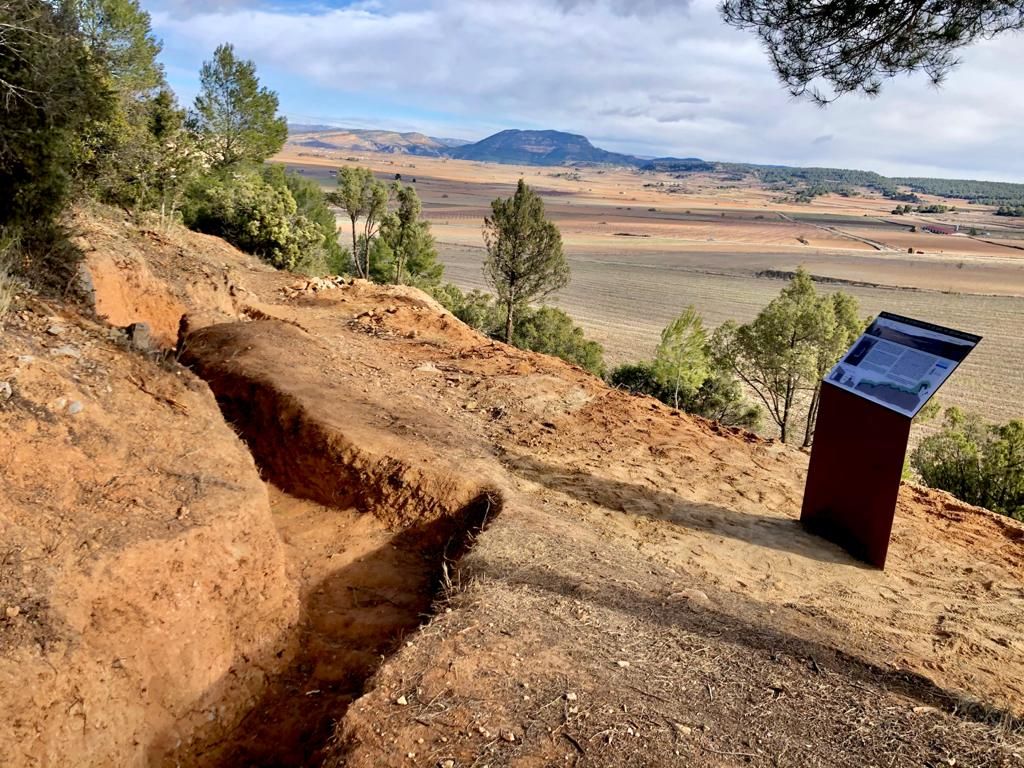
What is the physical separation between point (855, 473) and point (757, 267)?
74.2m

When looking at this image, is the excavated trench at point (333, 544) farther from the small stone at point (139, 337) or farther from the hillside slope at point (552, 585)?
the small stone at point (139, 337)

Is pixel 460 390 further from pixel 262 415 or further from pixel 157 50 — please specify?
pixel 157 50

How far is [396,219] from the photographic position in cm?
3669

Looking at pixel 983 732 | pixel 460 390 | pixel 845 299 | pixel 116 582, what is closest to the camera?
pixel 983 732

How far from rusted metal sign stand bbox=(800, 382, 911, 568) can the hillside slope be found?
329mm

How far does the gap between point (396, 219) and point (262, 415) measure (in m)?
Result: 29.3

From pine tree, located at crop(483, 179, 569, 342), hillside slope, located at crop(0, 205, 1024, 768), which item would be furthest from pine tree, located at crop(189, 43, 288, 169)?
hillside slope, located at crop(0, 205, 1024, 768)

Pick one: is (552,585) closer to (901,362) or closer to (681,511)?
(681,511)

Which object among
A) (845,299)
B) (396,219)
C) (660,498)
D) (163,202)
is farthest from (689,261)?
(660,498)

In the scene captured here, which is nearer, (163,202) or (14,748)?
(14,748)

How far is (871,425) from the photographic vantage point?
25.2 feet

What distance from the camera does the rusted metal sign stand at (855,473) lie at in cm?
748

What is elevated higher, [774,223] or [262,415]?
[774,223]

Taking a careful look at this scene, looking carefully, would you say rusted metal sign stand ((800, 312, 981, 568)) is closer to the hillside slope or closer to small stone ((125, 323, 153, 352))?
the hillside slope
